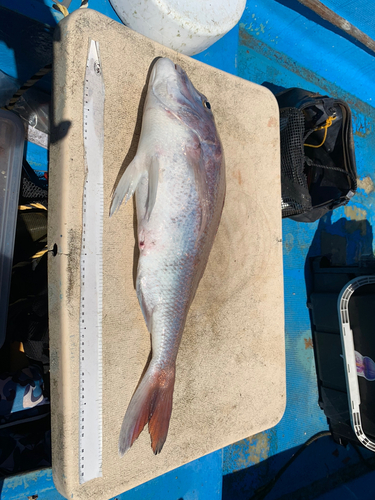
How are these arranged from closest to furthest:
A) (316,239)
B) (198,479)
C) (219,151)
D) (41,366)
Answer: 1. (219,151)
2. (41,366)
3. (198,479)
4. (316,239)

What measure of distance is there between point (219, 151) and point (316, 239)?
186 centimetres

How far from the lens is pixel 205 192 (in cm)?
145

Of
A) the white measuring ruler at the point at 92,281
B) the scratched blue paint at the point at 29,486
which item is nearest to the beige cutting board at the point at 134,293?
the white measuring ruler at the point at 92,281

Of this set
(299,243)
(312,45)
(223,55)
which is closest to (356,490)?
(299,243)

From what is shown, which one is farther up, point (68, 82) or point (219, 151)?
point (68, 82)

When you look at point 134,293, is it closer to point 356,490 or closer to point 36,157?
point 36,157

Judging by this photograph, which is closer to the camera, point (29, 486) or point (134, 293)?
point (134, 293)

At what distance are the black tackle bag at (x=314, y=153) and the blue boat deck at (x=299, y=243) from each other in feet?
1.53

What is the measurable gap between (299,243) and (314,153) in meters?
0.82

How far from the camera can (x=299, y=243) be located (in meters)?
2.91

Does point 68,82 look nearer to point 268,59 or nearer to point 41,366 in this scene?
point 41,366

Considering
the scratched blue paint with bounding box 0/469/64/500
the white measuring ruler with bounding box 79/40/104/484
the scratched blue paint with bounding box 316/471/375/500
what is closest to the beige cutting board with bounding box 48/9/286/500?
the white measuring ruler with bounding box 79/40/104/484

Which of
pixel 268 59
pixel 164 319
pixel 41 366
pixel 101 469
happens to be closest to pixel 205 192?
pixel 164 319

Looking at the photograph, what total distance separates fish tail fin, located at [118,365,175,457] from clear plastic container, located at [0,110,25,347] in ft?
2.15
